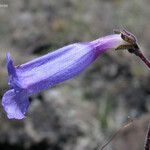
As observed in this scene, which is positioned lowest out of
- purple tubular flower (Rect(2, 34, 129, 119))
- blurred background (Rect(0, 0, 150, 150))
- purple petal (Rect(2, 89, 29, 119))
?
blurred background (Rect(0, 0, 150, 150))

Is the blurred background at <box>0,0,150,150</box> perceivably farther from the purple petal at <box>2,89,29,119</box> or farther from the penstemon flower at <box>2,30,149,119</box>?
the purple petal at <box>2,89,29,119</box>

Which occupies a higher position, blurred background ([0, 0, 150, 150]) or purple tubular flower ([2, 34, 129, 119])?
purple tubular flower ([2, 34, 129, 119])

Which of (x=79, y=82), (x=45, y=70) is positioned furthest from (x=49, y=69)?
(x=79, y=82)

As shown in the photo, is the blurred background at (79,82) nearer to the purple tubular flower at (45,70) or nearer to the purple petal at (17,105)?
the purple tubular flower at (45,70)

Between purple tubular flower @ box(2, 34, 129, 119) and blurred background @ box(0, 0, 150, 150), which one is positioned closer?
purple tubular flower @ box(2, 34, 129, 119)

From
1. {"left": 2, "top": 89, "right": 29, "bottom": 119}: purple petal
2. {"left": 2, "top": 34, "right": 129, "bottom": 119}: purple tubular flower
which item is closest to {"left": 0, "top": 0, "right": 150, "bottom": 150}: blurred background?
{"left": 2, "top": 34, "right": 129, "bottom": 119}: purple tubular flower

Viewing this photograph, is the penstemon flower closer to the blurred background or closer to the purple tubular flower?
the purple tubular flower

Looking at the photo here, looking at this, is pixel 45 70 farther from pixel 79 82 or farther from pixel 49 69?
pixel 79 82
